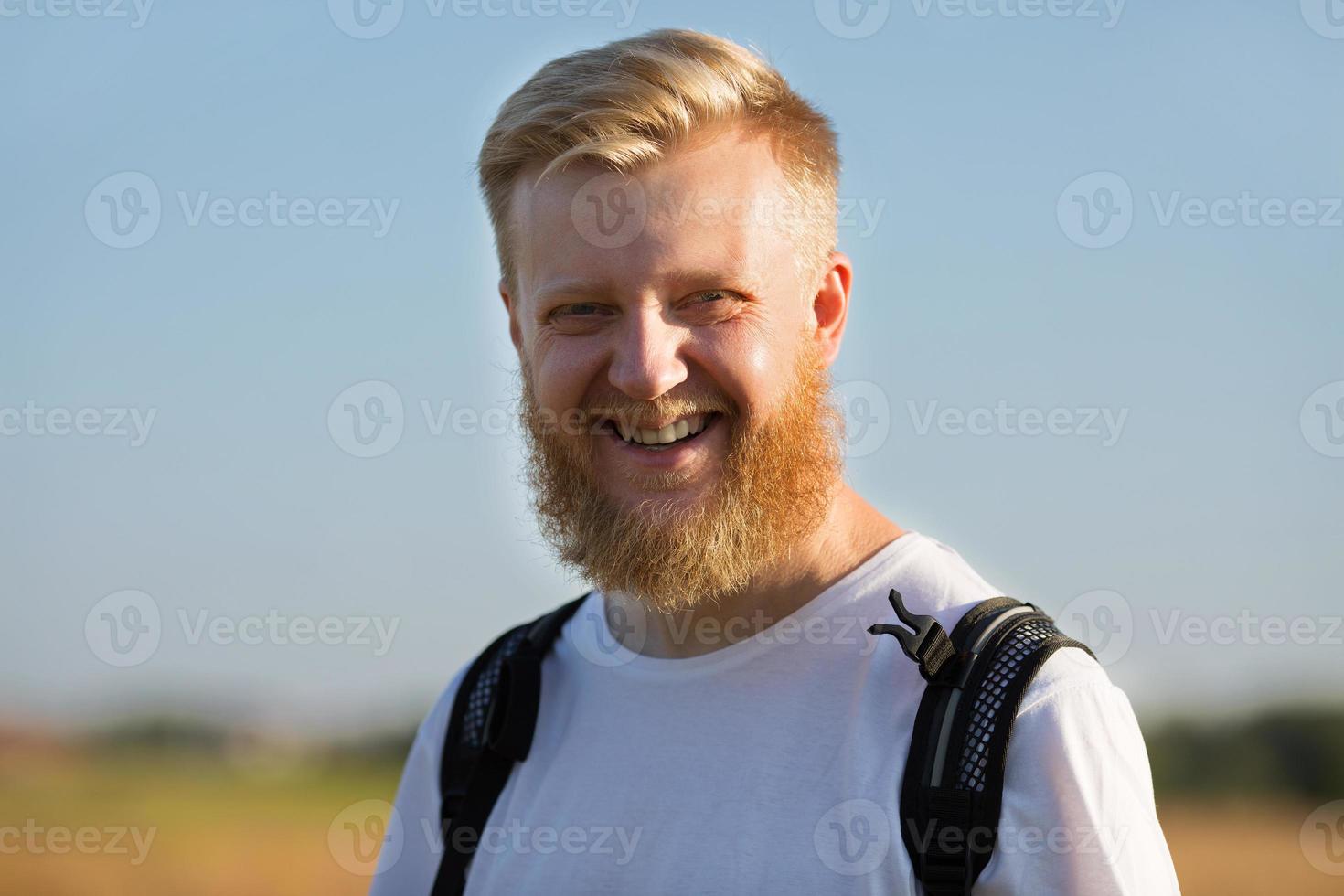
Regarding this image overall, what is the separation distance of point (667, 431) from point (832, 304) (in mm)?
668

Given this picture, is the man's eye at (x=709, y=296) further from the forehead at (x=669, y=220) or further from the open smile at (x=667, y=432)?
the open smile at (x=667, y=432)

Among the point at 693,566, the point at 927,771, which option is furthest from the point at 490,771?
the point at 927,771

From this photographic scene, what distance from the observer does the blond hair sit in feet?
9.59

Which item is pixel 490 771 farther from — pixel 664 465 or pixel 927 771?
pixel 927 771

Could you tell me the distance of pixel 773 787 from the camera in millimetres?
2705

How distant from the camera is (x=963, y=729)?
240cm

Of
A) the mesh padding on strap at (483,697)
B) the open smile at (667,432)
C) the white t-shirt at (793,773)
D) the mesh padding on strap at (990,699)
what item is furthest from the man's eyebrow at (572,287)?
the mesh padding on strap at (990,699)

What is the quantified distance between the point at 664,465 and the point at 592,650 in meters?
0.62

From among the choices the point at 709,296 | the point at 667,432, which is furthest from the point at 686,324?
the point at 667,432

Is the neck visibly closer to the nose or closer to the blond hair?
the nose

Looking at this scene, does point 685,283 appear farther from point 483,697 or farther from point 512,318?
point 483,697

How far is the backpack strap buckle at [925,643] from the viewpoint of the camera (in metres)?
2.47

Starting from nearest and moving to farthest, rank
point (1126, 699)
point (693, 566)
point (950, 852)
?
point (950, 852) → point (1126, 699) → point (693, 566)

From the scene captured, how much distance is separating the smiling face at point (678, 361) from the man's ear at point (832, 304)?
4 centimetres
